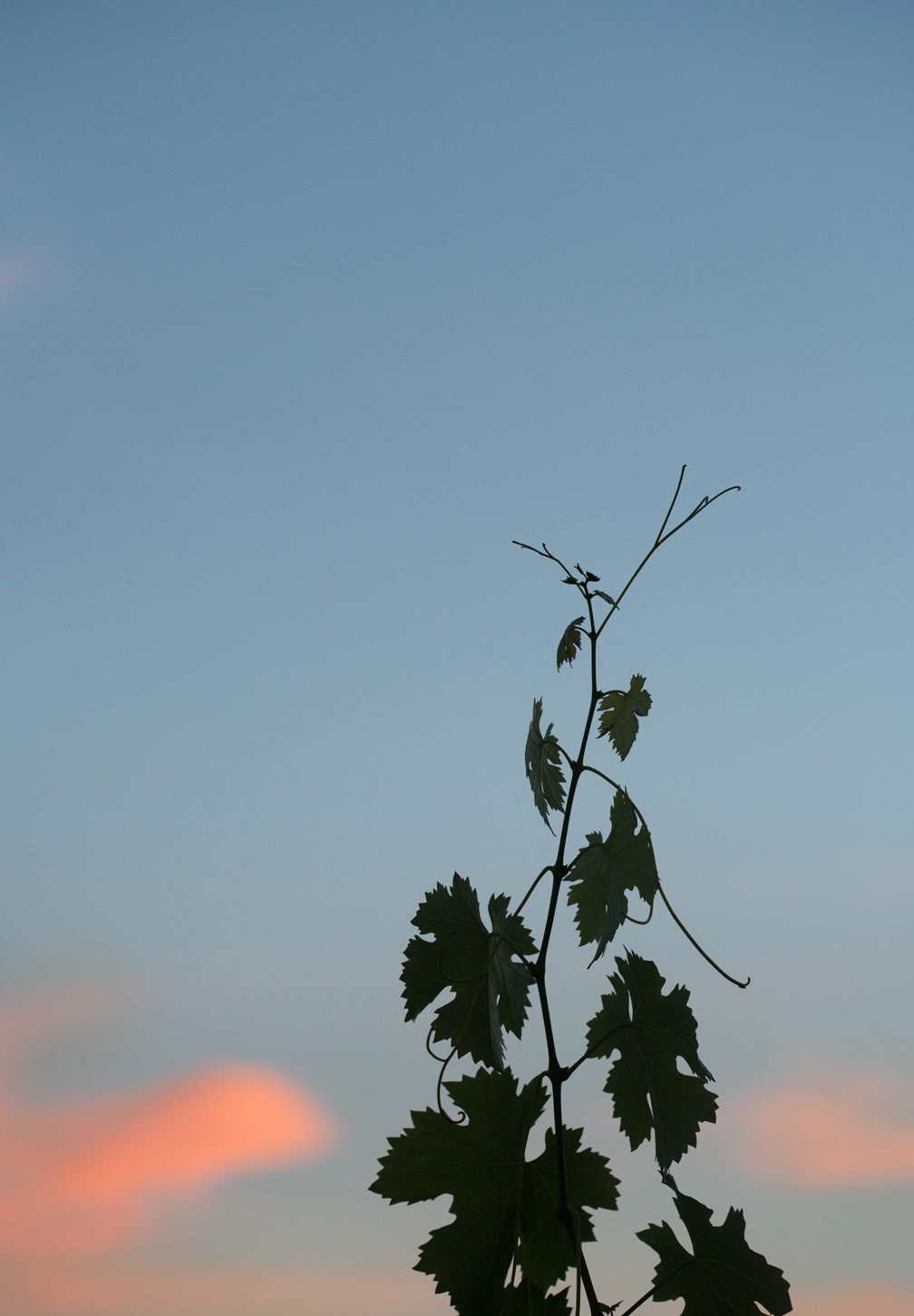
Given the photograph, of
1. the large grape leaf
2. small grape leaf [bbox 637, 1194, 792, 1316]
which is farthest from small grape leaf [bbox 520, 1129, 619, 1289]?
small grape leaf [bbox 637, 1194, 792, 1316]

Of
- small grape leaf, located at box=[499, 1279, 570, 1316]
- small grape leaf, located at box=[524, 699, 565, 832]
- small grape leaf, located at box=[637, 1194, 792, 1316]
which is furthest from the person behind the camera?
small grape leaf, located at box=[524, 699, 565, 832]

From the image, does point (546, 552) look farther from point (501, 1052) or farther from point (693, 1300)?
point (693, 1300)

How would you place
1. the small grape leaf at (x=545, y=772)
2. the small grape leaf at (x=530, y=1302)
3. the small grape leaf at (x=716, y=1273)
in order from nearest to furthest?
the small grape leaf at (x=530, y=1302) < the small grape leaf at (x=716, y=1273) < the small grape leaf at (x=545, y=772)

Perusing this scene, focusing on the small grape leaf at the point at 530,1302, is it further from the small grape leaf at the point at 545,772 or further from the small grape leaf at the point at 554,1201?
the small grape leaf at the point at 545,772

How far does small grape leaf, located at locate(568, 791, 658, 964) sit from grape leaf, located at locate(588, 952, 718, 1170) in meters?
0.05

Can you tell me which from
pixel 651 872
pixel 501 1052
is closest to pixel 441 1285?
pixel 501 1052

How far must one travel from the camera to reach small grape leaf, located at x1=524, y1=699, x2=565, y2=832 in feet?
3.60

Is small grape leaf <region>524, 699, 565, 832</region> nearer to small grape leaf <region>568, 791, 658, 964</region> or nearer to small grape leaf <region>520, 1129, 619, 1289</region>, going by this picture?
small grape leaf <region>568, 791, 658, 964</region>

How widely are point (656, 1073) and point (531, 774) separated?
11.6 inches

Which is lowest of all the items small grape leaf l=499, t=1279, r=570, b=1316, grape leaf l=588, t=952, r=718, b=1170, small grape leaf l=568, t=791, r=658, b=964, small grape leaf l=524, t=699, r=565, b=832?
small grape leaf l=499, t=1279, r=570, b=1316

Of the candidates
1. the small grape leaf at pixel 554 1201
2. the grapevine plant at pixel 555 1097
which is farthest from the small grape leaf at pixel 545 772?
the small grape leaf at pixel 554 1201

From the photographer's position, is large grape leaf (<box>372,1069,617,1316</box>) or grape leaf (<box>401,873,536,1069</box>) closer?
large grape leaf (<box>372,1069,617,1316</box>)

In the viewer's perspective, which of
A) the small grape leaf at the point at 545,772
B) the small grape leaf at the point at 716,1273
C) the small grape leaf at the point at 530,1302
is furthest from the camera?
the small grape leaf at the point at 545,772

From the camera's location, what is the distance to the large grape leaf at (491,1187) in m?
0.90
